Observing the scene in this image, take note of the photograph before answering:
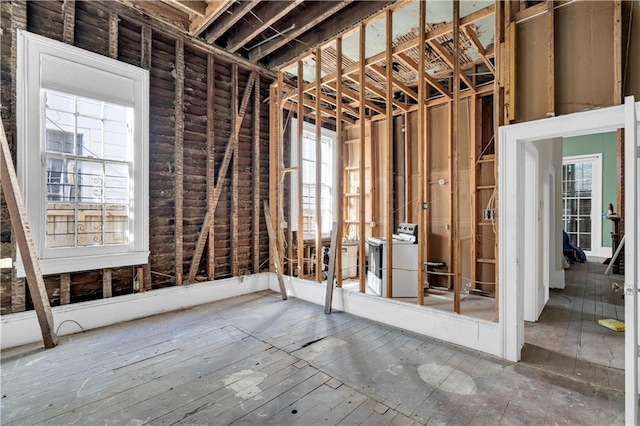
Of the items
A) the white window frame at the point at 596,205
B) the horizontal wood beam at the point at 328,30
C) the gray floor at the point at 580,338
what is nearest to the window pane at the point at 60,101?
the horizontal wood beam at the point at 328,30

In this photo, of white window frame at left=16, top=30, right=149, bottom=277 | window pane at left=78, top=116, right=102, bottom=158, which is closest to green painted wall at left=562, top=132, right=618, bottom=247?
white window frame at left=16, top=30, right=149, bottom=277

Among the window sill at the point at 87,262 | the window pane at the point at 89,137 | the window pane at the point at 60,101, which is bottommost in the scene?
the window sill at the point at 87,262

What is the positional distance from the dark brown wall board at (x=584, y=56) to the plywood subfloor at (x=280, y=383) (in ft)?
7.55

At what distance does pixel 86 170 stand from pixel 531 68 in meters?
4.85

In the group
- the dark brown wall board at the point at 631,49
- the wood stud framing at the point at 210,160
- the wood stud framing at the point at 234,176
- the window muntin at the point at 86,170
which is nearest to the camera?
the dark brown wall board at the point at 631,49

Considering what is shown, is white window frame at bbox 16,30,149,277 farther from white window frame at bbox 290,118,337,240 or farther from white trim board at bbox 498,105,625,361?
white trim board at bbox 498,105,625,361

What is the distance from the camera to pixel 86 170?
348cm

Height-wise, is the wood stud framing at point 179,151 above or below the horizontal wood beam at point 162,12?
below

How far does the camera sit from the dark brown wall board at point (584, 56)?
89.2 inches

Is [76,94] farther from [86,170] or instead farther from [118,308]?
[118,308]

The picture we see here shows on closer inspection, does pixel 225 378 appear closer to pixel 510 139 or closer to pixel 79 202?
pixel 79 202

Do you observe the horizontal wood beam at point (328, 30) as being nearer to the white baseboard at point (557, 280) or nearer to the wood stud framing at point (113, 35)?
the wood stud framing at point (113, 35)

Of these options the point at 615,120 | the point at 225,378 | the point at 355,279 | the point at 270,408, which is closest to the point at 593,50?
the point at 615,120

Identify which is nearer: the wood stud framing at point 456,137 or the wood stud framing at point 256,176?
the wood stud framing at point 456,137
